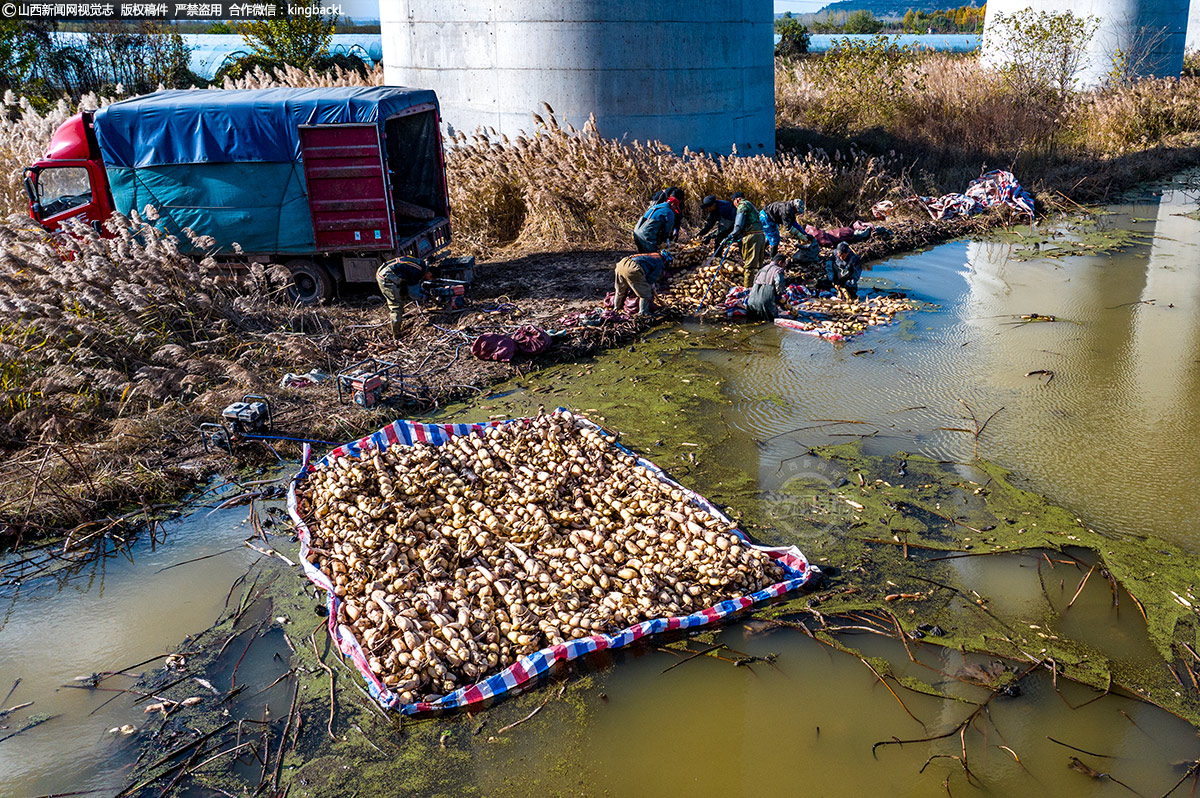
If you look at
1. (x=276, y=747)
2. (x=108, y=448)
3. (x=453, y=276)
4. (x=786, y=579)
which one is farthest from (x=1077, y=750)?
(x=453, y=276)

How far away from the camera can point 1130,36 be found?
21359mm

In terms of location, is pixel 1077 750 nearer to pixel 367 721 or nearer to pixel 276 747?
pixel 367 721

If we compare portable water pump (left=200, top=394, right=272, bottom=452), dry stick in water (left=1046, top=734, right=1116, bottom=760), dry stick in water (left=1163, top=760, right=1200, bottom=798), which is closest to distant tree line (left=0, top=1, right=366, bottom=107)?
portable water pump (left=200, top=394, right=272, bottom=452)

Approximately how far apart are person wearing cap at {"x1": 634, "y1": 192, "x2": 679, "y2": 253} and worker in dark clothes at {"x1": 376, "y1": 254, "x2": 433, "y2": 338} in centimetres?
264

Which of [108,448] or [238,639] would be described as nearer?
[238,639]

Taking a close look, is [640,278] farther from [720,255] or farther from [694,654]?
[694,654]

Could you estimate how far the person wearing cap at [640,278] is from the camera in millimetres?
9258

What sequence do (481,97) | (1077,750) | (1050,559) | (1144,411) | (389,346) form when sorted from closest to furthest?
(1077,750) → (1050,559) → (1144,411) → (389,346) → (481,97)

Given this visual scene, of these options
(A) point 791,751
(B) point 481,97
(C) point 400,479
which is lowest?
(A) point 791,751

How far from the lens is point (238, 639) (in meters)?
4.71

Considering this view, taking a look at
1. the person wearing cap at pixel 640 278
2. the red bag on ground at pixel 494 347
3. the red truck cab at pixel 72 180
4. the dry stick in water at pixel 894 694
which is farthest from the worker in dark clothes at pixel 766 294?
the red truck cab at pixel 72 180

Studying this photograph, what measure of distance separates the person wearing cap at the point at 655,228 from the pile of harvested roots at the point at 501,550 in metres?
3.73

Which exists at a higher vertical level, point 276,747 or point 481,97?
point 481,97

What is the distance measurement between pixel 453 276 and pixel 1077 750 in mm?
8516
